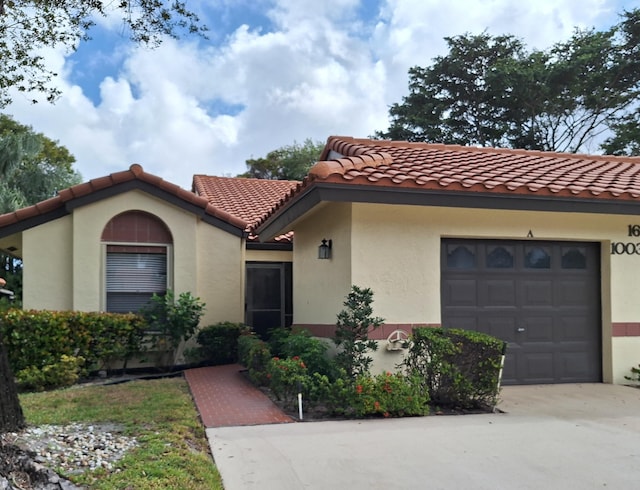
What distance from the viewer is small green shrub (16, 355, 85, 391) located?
8.71 m

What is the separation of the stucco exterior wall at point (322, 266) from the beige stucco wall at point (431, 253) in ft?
0.14

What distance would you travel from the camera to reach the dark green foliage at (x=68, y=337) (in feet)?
30.6

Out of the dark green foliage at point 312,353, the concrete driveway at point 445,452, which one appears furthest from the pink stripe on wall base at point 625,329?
the dark green foliage at point 312,353

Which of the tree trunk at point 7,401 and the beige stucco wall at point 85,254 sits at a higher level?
the beige stucco wall at point 85,254

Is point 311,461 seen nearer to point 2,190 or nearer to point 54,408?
point 54,408

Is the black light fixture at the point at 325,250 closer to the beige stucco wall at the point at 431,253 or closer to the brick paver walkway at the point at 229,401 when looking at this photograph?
the beige stucco wall at the point at 431,253

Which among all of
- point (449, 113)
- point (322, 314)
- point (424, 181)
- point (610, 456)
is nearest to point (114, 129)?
point (322, 314)

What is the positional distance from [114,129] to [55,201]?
20.5ft

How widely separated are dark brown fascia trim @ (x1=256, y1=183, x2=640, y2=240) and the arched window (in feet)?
14.6

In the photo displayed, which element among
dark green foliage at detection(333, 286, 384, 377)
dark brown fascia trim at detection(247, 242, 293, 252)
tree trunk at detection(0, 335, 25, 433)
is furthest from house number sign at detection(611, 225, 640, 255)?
tree trunk at detection(0, 335, 25, 433)

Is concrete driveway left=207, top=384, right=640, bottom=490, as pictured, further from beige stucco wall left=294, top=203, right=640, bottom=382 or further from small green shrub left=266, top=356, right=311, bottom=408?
beige stucco wall left=294, top=203, right=640, bottom=382

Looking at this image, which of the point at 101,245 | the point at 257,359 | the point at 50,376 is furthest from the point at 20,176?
the point at 257,359

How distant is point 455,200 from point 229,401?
4.15 metres

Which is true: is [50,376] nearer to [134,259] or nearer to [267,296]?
[134,259]
